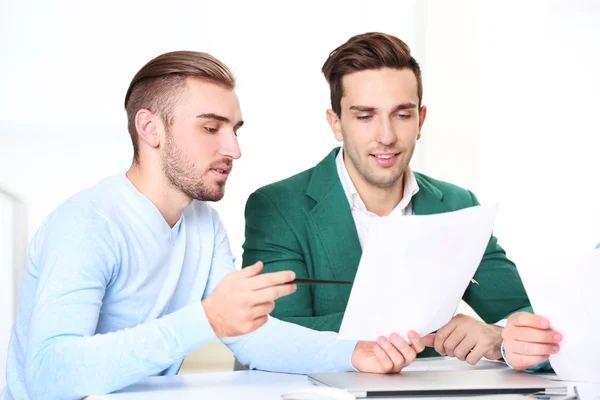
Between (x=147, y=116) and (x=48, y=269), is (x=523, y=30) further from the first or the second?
(x=48, y=269)

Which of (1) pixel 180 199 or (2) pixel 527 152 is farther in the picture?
(2) pixel 527 152

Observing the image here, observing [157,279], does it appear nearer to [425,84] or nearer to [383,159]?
[383,159]

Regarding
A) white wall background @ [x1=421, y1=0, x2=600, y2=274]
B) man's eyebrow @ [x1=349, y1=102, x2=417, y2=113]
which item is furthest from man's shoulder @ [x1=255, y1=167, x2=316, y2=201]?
white wall background @ [x1=421, y1=0, x2=600, y2=274]

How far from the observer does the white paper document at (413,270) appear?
4.17ft

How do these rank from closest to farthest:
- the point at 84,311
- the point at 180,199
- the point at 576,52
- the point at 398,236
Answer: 1. the point at 398,236
2. the point at 84,311
3. the point at 180,199
4. the point at 576,52

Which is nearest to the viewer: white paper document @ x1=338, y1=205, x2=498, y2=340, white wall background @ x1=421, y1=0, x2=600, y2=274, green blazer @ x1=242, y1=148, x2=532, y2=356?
white paper document @ x1=338, y1=205, x2=498, y2=340

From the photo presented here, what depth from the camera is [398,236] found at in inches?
50.0

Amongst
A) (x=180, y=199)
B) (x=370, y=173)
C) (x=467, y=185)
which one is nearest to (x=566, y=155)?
(x=467, y=185)

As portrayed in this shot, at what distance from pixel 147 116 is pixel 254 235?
573mm

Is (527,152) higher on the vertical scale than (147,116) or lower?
higher

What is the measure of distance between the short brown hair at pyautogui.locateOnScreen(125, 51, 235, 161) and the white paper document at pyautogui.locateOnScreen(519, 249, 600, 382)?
0.86 m

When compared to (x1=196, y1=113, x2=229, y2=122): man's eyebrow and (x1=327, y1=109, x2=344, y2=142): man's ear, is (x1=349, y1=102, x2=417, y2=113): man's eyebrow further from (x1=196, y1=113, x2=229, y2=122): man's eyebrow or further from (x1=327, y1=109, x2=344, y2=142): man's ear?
(x1=196, y1=113, x2=229, y2=122): man's eyebrow

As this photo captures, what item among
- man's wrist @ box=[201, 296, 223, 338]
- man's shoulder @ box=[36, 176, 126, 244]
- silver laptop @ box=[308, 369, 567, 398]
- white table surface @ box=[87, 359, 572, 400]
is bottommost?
white table surface @ box=[87, 359, 572, 400]

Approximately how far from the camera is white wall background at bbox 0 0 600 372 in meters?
3.80
